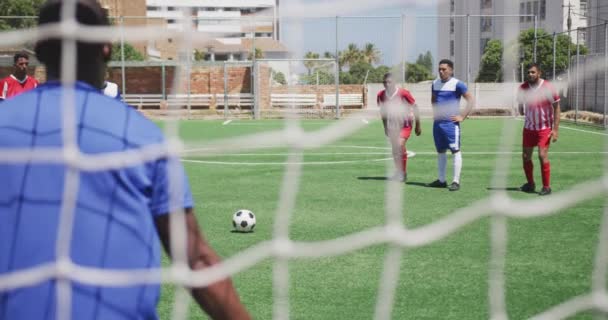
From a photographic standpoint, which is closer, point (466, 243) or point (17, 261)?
point (17, 261)

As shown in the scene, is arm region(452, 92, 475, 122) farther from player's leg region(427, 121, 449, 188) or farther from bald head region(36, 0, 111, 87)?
bald head region(36, 0, 111, 87)

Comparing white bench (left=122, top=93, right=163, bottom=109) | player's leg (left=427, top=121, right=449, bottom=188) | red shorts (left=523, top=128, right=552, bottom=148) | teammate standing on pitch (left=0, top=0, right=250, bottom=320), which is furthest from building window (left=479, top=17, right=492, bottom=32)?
teammate standing on pitch (left=0, top=0, right=250, bottom=320)

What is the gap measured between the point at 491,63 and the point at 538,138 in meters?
19.0

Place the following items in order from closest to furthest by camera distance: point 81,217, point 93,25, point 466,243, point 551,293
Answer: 1. point 81,217
2. point 93,25
3. point 551,293
4. point 466,243

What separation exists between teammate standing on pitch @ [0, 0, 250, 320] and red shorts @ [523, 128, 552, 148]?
29.6 feet

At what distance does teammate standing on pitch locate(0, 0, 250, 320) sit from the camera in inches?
88.4

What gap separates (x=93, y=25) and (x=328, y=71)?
88.2 feet

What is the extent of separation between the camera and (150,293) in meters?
2.38

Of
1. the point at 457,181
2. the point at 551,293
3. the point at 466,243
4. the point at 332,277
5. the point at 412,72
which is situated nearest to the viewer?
the point at 551,293

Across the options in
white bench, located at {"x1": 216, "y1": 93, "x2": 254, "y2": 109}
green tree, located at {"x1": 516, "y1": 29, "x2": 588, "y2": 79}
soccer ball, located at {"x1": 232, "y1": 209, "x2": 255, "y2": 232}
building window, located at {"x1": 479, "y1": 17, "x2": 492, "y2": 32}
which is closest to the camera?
soccer ball, located at {"x1": 232, "y1": 209, "x2": 255, "y2": 232}

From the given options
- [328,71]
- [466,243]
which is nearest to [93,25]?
[466,243]

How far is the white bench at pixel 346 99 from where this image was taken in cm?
2918

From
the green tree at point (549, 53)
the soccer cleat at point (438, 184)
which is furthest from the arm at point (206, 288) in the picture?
the green tree at point (549, 53)

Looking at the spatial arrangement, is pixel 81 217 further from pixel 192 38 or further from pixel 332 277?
pixel 332 277
